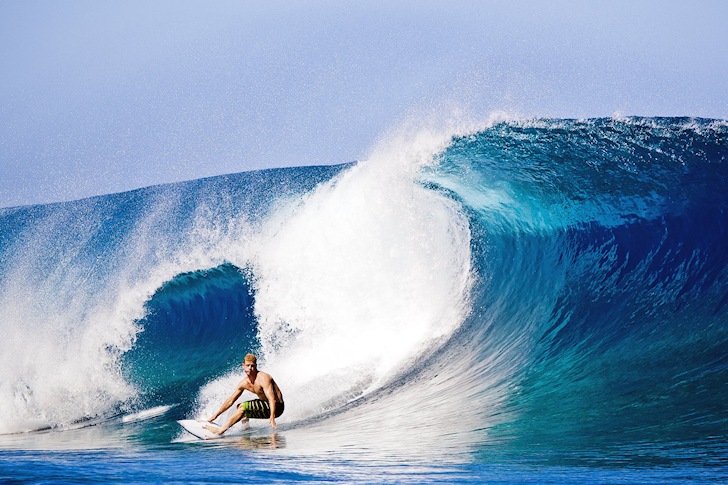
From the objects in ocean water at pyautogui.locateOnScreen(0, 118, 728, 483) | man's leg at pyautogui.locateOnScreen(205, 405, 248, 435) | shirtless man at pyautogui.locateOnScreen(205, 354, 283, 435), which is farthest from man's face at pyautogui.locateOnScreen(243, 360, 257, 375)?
ocean water at pyautogui.locateOnScreen(0, 118, 728, 483)

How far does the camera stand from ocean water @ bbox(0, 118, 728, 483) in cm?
432

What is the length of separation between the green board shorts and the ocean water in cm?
14

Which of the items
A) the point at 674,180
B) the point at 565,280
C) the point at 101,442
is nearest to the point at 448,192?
the point at 565,280

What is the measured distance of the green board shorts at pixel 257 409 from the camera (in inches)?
221

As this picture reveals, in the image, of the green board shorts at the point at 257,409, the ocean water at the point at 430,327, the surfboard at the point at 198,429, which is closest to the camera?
the ocean water at the point at 430,327

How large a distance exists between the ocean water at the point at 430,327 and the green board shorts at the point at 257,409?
141 mm

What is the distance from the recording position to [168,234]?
13547 millimetres

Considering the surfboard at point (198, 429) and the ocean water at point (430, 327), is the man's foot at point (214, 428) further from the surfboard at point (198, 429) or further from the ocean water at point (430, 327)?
the ocean water at point (430, 327)

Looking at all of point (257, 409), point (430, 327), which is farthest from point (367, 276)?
point (257, 409)

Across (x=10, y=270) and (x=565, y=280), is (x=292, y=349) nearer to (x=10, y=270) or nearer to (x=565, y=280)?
(x=565, y=280)

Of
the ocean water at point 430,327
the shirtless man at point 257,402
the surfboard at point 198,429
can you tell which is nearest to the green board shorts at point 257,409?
the shirtless man at point 257,402

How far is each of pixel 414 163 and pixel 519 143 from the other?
1.55 metres

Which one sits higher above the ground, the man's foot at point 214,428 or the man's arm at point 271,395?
the man's arm at point 271,395

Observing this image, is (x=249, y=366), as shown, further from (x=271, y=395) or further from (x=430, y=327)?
(x=430, y=327)
